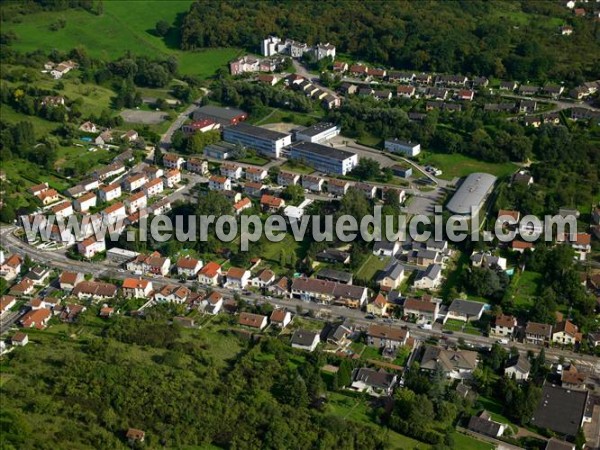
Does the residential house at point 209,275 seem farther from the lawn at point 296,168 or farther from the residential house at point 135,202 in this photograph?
the lawn at point 296,168

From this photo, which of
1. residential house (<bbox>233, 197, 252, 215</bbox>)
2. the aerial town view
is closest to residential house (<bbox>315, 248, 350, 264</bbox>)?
the aerial town view

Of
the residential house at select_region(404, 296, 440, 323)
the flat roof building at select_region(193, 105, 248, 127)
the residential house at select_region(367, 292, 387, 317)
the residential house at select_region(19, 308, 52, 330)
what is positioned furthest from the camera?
the flat roof building at select_region(193, 105, 248, 127)

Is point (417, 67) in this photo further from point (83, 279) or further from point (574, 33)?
point (83, 279)

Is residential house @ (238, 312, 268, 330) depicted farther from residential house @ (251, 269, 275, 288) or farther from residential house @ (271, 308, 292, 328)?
residential house @ (251, 269, 275, 288)

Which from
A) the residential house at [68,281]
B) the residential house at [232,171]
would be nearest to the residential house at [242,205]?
the residential house at [232,171]

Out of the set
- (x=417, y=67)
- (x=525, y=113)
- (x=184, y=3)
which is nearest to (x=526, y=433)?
(x=525, y=113)

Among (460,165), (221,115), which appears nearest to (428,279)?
(460,165)

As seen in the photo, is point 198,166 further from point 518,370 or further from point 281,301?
point 518,370
